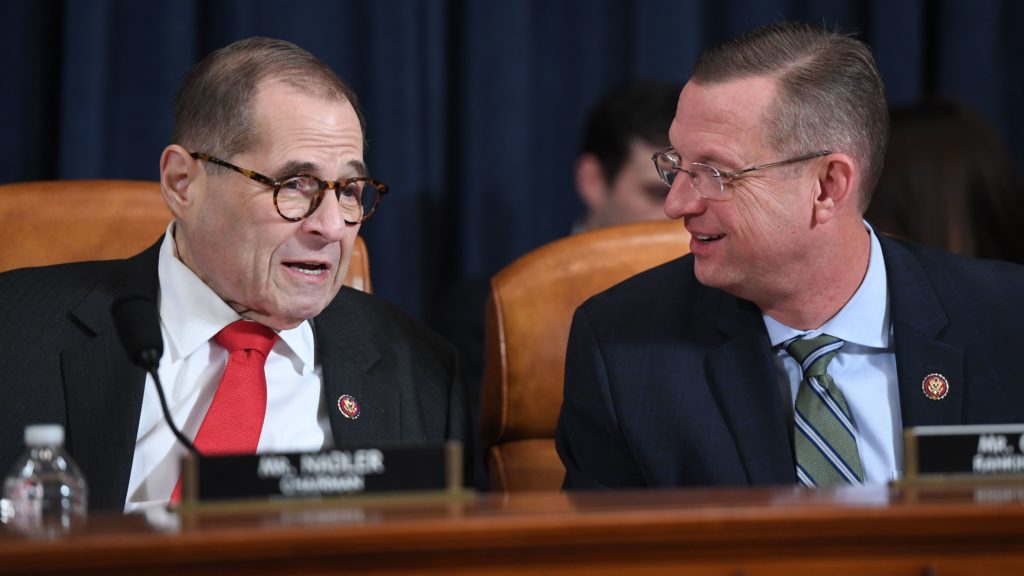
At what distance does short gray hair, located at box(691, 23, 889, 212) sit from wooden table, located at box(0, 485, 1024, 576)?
820 mm

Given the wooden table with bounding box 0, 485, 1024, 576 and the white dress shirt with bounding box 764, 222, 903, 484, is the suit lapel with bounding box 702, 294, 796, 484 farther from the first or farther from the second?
the wooden table with bounding box 0, 485, 1024, 576

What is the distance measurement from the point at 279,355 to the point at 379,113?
3.46 ft

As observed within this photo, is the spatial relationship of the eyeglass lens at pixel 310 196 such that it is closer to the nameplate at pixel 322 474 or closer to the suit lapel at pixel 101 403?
the suit lapel at pixel 101 403

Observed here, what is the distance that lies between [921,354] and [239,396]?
40.7 inches

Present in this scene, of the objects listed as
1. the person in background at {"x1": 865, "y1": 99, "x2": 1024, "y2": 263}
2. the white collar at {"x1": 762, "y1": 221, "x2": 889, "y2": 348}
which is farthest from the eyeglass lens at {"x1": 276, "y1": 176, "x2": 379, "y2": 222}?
the person in background at {"x1": 865, "y1": 99, "x2": 1024, "y2": 263}

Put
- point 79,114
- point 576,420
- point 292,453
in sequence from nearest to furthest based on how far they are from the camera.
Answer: point 292,453, point 576,420, point 79,114

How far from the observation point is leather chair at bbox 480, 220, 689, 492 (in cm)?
227

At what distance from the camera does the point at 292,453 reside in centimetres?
128

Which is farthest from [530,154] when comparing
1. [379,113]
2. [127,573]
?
[127,573]

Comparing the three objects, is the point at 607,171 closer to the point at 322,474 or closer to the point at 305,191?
the point at 305,191

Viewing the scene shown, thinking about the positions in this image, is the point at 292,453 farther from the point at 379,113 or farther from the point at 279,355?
the point at 379,113

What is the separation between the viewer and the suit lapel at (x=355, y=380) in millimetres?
1971

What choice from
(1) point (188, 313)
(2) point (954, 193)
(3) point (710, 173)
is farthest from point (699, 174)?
(2) point (954, 193)

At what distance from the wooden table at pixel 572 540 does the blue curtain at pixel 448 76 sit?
177 cm
